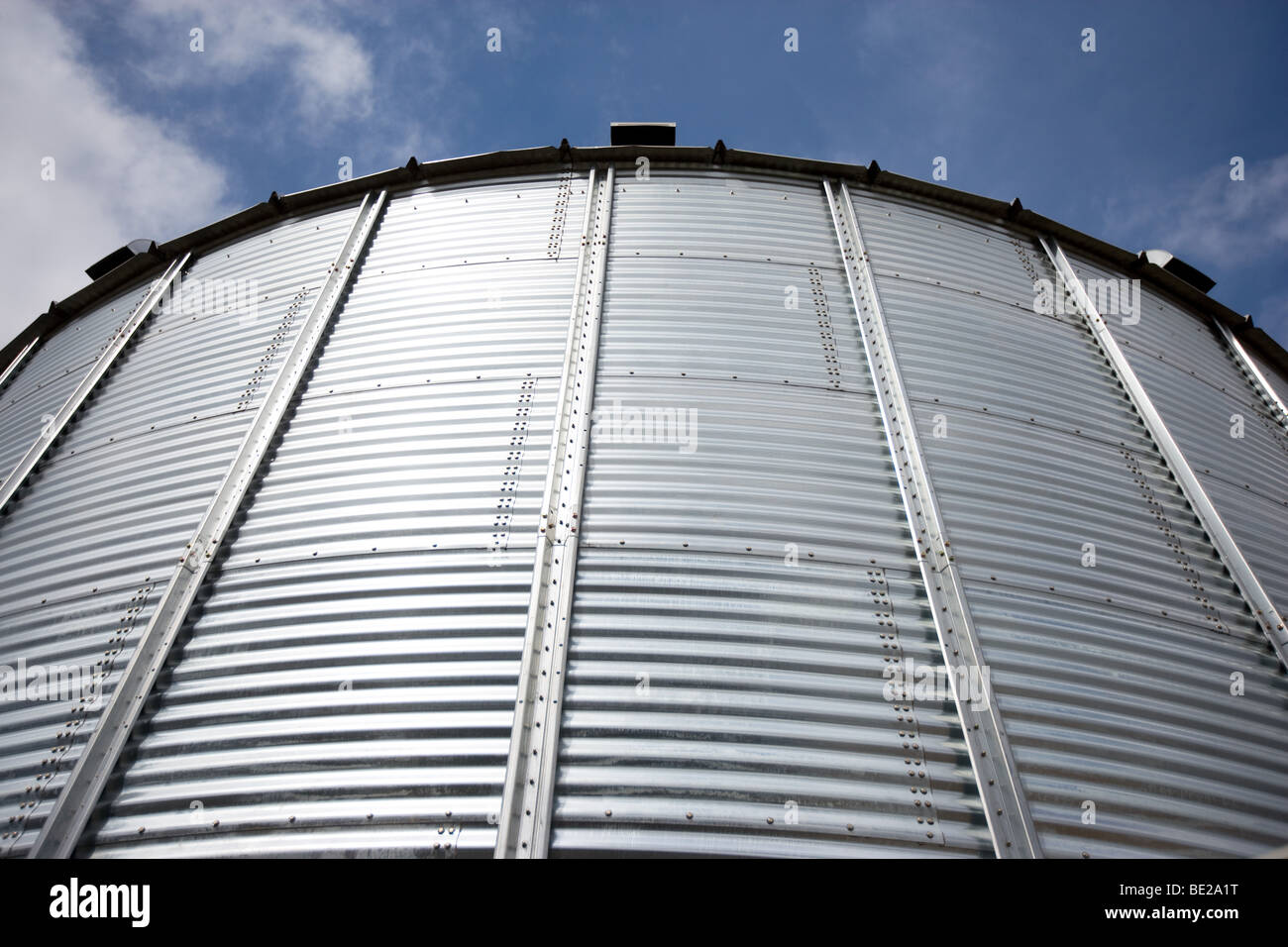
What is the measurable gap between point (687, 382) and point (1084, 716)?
9.90 feet

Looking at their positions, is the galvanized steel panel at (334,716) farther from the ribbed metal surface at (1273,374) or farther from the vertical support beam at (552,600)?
the ribbed metal surface at (1273,374)

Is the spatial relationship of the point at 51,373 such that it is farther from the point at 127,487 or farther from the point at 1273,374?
the point at 1273,374

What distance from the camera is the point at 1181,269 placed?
7875 mm

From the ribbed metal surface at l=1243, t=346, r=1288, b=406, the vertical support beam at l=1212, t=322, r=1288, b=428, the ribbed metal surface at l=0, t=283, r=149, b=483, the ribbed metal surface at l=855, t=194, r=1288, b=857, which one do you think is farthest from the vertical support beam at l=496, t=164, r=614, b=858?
the ribbed metal surface at l=1243, t=346, r=1288, b=406

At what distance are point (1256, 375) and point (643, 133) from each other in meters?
6.62

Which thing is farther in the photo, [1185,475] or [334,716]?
[1185,475]

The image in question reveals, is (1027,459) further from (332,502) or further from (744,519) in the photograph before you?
(332,502)

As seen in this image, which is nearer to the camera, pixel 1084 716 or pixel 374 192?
pixel 1084 716

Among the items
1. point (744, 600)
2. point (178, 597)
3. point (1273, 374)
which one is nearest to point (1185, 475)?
point (744, 600)

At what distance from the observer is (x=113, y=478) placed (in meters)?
5.32
